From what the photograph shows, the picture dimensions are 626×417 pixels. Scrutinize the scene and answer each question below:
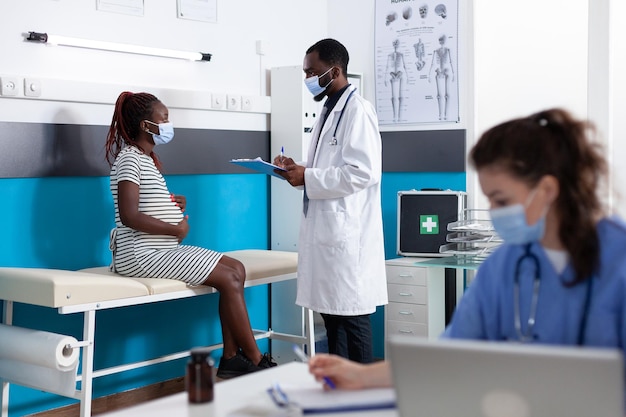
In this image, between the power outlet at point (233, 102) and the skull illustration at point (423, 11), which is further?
the skull illustration at point (423, 11)

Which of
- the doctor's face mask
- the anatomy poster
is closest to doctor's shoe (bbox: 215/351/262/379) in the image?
the doctor's face mask

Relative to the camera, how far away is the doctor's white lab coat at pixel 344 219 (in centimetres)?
317

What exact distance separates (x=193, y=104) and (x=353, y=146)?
3.48 feet

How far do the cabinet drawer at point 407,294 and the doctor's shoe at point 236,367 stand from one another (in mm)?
989

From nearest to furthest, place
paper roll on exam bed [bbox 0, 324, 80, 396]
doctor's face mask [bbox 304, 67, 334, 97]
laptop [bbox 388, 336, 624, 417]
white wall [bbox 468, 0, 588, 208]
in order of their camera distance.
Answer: laptop [bbox 388, 336, 624, 417] → paper roll on exam bed [bbox 0, 324, 80, 396] → doctor's face mask [bbox 304, 67, 334, 97] → white wall [bbox 468, 0, 588, 208]

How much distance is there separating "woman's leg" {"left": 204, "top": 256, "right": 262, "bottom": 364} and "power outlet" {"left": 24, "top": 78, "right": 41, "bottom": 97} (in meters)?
0.99

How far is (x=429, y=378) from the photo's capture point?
1.13 metres

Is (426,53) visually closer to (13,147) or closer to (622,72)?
(622,72)

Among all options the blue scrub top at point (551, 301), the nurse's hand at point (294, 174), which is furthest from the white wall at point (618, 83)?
the blue scrub top at point (551, 301)

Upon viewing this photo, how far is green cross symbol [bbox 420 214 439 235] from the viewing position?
4137mm

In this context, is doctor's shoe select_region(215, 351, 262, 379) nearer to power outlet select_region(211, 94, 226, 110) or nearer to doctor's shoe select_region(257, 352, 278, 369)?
doctor's shoe select_region(257, 352, 278, 369)

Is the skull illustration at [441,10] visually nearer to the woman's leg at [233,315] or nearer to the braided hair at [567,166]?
the woman's leg at [233,315]

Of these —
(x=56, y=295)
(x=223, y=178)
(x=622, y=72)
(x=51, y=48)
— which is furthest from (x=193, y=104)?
(x=622, y=72)

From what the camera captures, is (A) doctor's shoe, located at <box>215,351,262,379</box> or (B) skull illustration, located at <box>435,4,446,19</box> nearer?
(A) doctor's shoe, located at <box>215,351,262,379</box>
